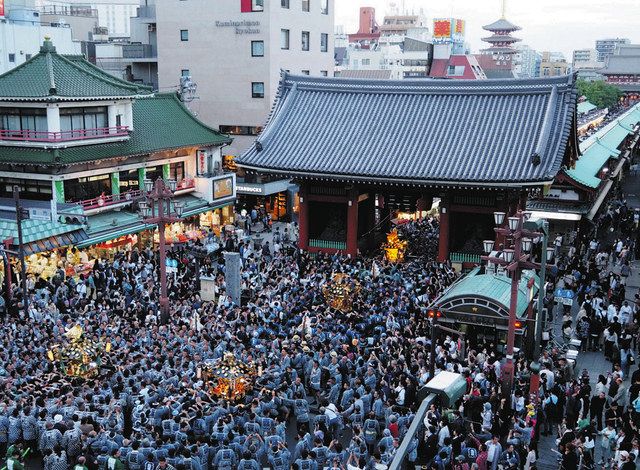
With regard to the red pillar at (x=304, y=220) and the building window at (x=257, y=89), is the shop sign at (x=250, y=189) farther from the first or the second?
the red pillar at (x=304, y=220)

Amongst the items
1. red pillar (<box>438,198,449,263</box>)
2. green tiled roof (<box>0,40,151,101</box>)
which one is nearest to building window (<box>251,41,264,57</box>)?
green tiled roof (<box>0,40,151,101</box>)

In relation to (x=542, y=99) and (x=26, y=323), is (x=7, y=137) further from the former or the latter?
(x=542, y=99)

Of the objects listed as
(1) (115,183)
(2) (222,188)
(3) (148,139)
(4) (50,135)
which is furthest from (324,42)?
(4) (50,135)

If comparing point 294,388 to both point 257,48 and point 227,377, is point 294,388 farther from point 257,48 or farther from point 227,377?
point 257,48

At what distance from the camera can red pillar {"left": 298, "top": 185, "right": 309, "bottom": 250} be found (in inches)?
1513

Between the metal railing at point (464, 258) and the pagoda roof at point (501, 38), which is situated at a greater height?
the pagoda roof at point (501, 38)

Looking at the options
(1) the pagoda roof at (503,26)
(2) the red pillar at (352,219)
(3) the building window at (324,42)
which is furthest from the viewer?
(1) the pagoda roof at (503,26)

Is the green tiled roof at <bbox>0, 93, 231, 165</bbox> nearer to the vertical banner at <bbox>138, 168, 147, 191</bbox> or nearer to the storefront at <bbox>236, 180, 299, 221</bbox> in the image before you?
the vertical banner at <bbox>138, 168, 147, 191</bbox>

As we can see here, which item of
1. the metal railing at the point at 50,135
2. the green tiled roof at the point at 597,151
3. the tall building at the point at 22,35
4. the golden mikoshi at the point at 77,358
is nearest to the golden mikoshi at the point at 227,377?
the golden mikoshi at the point at 77,358

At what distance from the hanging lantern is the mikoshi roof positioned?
12.7 feet

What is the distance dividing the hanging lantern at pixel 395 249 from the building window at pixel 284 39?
1103 inches

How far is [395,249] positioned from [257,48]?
28561 millimetres

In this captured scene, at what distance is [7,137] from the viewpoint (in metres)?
37.0

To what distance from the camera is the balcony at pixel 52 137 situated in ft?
118
